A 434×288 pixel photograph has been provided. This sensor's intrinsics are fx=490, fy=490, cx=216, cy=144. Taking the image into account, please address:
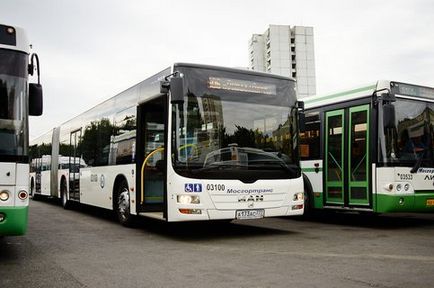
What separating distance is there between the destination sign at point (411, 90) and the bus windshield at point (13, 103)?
7.21 m

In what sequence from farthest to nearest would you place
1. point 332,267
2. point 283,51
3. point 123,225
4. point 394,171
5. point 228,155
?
1. point 283,51
2. point 123,225
3. point 394,171
4. point 228,155
5. point 332,267

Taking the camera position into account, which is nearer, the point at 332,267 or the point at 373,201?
the point at 332,267

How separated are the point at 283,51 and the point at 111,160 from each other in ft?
289

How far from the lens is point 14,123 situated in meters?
6.58

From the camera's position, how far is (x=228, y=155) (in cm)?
871

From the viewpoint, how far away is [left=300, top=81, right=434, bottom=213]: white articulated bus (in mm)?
9898

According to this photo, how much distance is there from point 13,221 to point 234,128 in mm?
4056

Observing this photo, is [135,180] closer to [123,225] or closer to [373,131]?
[123,225]

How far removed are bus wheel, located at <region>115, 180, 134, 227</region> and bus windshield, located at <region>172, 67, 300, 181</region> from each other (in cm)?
282

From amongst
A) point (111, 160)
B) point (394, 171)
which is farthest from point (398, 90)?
point (111, 160)

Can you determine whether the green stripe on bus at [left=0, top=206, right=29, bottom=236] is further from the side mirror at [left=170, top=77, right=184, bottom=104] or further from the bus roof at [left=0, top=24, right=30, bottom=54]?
the side mirror at [left=170, top=77, right=184, bottom=104]

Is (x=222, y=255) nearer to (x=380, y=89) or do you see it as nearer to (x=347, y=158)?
(x=347, y=158)

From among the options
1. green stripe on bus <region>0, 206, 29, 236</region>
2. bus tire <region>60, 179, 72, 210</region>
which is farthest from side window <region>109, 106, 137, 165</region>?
bus tire <region>60, 179, 72, 210</region>

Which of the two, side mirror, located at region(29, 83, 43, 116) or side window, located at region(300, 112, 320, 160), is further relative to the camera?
side window, located at region(300, 112, 320, 160)
